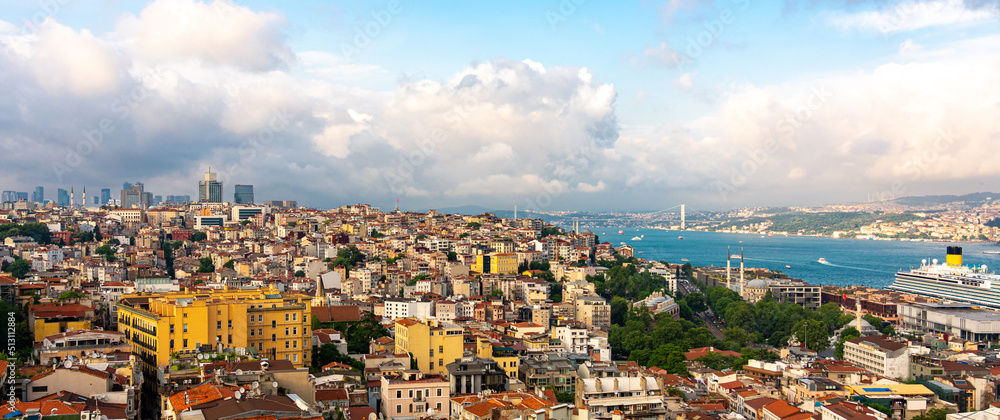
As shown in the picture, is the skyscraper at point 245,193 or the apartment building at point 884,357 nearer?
the apartment building at point 884,357

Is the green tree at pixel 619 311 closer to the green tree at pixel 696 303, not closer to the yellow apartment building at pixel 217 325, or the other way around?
the green tree at pixel 696 303

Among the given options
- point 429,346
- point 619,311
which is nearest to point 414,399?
point 429,346

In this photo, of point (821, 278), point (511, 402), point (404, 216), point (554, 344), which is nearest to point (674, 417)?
point (511, 402)

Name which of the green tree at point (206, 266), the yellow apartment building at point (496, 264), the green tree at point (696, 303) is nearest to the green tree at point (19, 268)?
the green tree at point (206, 266)

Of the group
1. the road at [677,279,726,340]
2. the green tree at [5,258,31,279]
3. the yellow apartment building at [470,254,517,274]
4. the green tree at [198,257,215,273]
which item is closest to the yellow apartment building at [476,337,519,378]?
the road at [677,279,726,340]

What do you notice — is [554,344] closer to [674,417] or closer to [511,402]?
[674,417]

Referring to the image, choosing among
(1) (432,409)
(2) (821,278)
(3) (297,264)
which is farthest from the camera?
(2) (821,278)

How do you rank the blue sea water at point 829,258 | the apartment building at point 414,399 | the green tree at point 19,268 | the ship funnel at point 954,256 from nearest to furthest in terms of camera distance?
the apartment building at point 414,399 < the green tree at point 19,268 < the ship funnel at point 954,256 < the blue sea water at point 829,258
